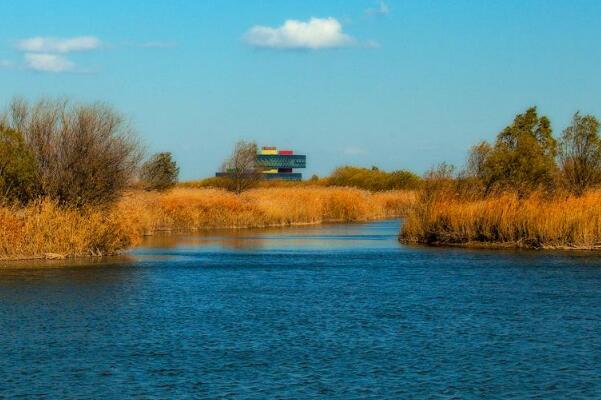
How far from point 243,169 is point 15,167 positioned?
45.4 metres

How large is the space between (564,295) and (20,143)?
19998 millimetres

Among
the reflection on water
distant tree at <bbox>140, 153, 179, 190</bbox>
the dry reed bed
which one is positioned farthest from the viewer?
distant tree at <bbox>140, 153, 179, 190</bbox>

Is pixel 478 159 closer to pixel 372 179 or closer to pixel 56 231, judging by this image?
→ pixel 56 231

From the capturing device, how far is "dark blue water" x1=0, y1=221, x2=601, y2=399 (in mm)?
12125

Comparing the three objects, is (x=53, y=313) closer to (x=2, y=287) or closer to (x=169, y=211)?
(x=2, y=287)

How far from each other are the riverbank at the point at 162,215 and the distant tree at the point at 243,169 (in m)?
9.39

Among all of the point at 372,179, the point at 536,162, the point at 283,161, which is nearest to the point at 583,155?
the point at 536,162

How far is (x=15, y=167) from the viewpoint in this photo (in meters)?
31.8

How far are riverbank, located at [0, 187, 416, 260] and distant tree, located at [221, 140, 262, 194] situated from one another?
9.39 meters

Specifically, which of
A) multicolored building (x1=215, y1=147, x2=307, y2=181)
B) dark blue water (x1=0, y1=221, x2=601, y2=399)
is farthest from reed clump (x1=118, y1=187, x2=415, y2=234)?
multicolored building (x1=215, y1=147, x2=307, y2=181)

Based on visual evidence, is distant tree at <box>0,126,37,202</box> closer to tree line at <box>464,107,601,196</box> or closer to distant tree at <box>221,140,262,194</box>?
tree line at <box>464,107,601,196</box>

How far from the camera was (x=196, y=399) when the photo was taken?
1126 centimetres

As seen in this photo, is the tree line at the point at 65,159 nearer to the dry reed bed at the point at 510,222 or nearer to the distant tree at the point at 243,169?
the dry reed bed at the point at 510,222

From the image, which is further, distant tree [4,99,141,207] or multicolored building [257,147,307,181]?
multicolored building [257,147,307,181]
